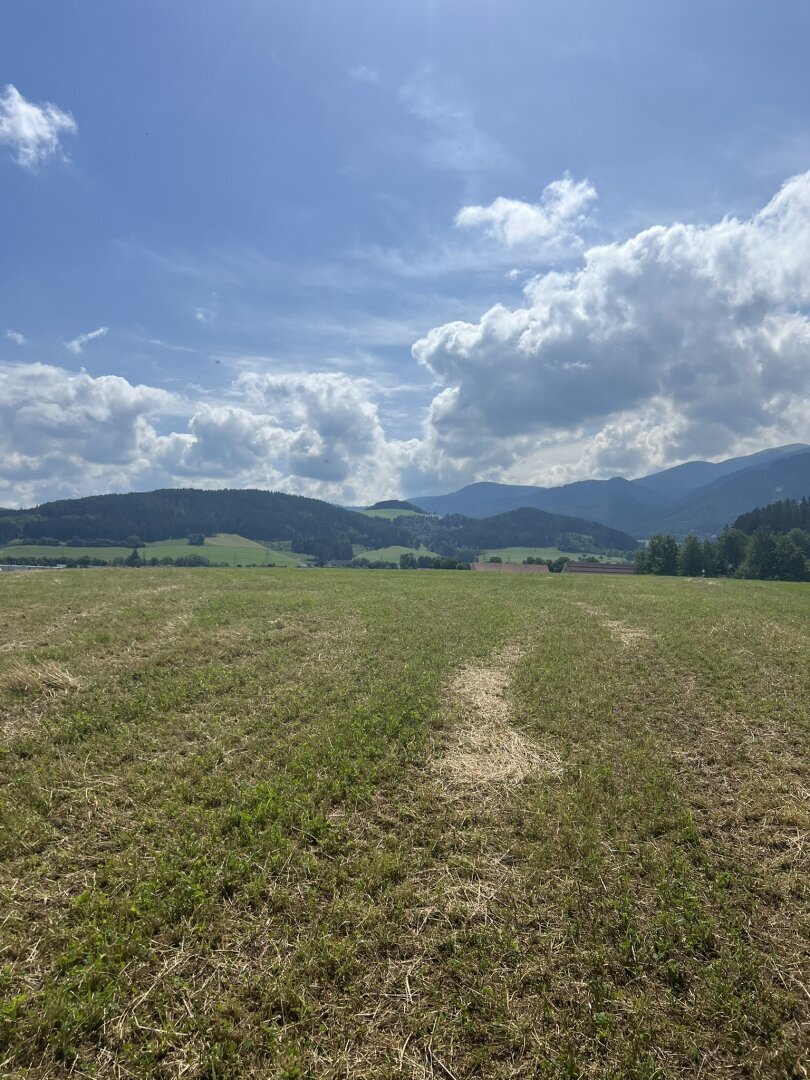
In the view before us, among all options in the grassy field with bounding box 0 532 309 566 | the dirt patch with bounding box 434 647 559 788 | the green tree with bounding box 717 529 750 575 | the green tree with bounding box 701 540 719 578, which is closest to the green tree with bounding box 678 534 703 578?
the green tree with bounding box 701 540 719 578

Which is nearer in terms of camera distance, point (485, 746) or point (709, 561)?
point (485, 746)

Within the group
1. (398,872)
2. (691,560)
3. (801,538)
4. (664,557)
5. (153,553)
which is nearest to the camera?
(398,872)

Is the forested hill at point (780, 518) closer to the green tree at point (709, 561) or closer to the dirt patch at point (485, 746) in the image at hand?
the green tree at point (709, 561)

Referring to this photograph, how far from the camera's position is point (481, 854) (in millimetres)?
7930

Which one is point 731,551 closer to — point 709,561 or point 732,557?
point 732,557

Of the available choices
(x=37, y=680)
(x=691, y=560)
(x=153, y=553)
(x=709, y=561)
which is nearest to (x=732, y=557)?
(x=709, y=561)

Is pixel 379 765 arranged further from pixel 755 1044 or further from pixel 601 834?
pixel 755 1044

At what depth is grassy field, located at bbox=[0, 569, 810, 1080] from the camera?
202 inches

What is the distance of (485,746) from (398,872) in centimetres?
484

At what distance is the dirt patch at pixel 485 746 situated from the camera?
412 inches

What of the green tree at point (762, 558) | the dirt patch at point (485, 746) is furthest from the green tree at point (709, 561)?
the dirt patch at point (485, 746)

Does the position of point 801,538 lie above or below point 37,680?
above

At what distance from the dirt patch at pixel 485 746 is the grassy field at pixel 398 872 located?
8 centimetres

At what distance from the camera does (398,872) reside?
748cm
